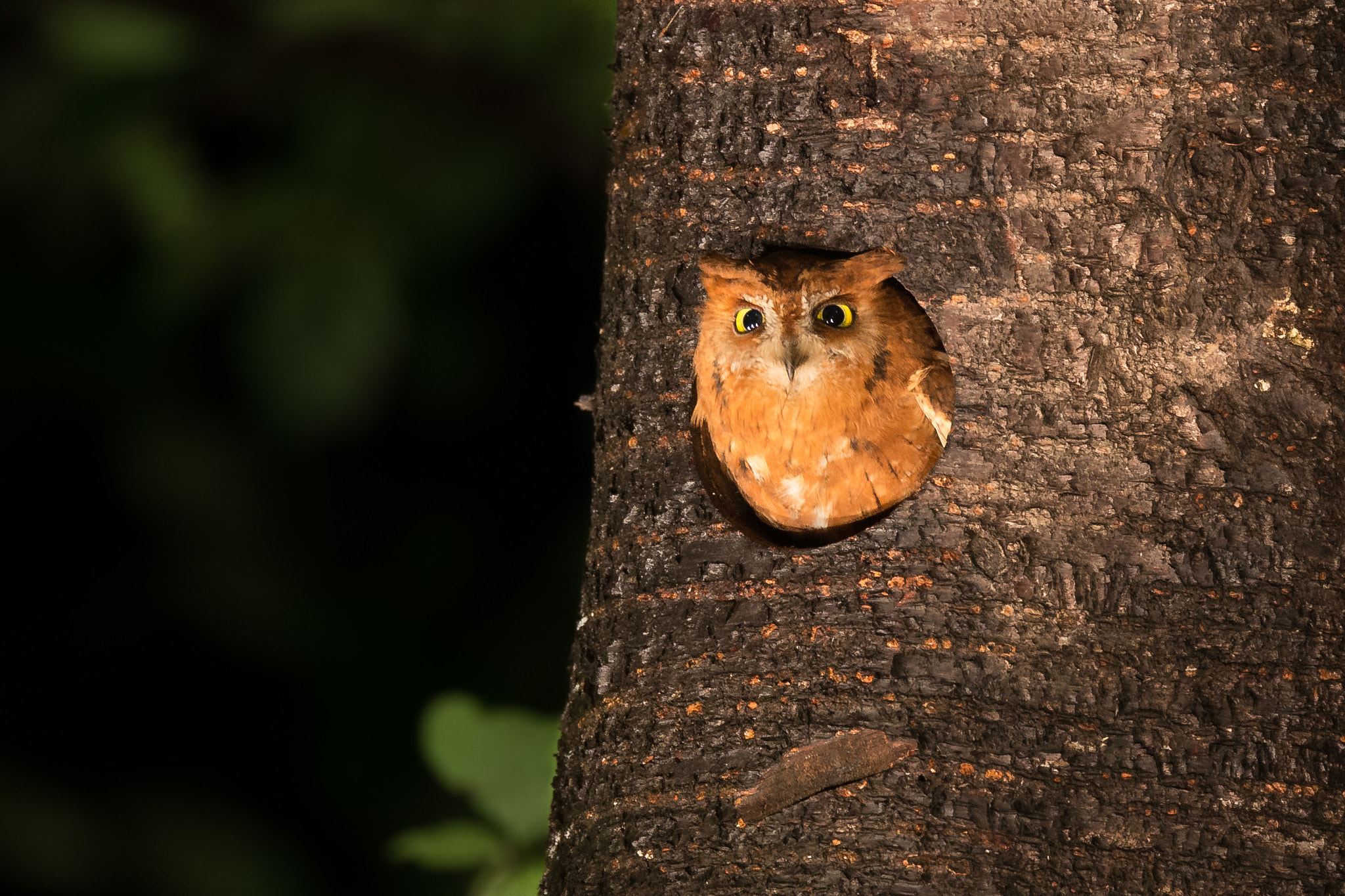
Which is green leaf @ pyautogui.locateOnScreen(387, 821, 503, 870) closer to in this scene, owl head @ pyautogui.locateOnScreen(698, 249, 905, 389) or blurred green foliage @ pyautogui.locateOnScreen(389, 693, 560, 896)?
blurred green foliage @ pyautogui.locateOnScreen(389, 693, 560, 896)

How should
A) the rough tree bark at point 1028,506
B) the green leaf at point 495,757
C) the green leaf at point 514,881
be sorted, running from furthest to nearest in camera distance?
the green leaf at point 495,757 < the green leaf at point 514,881 < the rough tree bark at point 1028,506

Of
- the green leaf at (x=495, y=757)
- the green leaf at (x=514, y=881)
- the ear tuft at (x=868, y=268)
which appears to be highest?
the ear tuft at (x=868, y=268)

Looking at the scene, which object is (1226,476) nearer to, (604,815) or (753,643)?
(753,643)

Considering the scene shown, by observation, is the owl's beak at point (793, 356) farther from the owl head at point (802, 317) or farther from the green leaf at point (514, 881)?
the green leaf at point (514, 881)

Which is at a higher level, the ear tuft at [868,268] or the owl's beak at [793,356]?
the ear tuft at [868,268]

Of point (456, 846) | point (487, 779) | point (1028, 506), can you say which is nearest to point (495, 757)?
point (487, 779)

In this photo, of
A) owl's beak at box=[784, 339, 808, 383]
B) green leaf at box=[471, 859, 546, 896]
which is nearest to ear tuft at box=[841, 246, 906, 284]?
owl's beak at box=[784, 339, 808, 383]

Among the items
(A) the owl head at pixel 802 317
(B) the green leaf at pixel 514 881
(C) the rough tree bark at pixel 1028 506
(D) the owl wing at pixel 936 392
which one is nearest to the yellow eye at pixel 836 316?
(A) the owl head at pixel 802 317

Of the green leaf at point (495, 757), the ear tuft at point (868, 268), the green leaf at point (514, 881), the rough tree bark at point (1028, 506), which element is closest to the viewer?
the rough tree bark at point (1028, 506)
